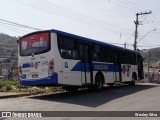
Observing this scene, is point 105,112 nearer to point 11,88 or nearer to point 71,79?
point 71,79

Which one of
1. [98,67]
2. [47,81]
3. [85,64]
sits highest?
[85,64]

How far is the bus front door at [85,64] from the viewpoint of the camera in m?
18.9

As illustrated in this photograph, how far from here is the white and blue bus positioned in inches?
643

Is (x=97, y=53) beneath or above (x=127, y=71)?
above

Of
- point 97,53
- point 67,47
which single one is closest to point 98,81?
point 97,53

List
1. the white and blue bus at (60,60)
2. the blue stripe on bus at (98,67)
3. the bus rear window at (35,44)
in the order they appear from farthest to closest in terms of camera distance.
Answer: the blue stripe on bus at (98,67), the bus rear window at (35,44), the white and blue bus at (60,60)

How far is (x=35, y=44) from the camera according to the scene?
17.0m

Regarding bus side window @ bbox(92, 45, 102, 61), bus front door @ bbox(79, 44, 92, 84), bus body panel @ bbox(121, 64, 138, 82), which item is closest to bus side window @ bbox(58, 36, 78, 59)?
bus front door @ bbox(79, 44, 92, 84)

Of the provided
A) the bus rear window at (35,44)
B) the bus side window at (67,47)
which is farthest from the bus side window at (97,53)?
the bus rear window at (35,44)

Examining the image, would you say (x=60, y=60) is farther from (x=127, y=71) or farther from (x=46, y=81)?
(x=127, y=71)

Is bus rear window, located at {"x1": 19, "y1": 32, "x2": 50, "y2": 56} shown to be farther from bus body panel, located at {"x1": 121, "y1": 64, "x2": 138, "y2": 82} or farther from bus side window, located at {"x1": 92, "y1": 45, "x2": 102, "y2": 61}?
bus body panel, located at {"x1": 121, "y1": 64, "x2": 138, "y2": 82}

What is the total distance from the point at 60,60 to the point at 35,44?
157 cm

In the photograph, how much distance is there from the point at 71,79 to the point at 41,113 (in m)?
6.07

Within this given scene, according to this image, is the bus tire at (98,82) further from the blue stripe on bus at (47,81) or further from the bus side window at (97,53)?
the blue stripe on bus at (47,81)
